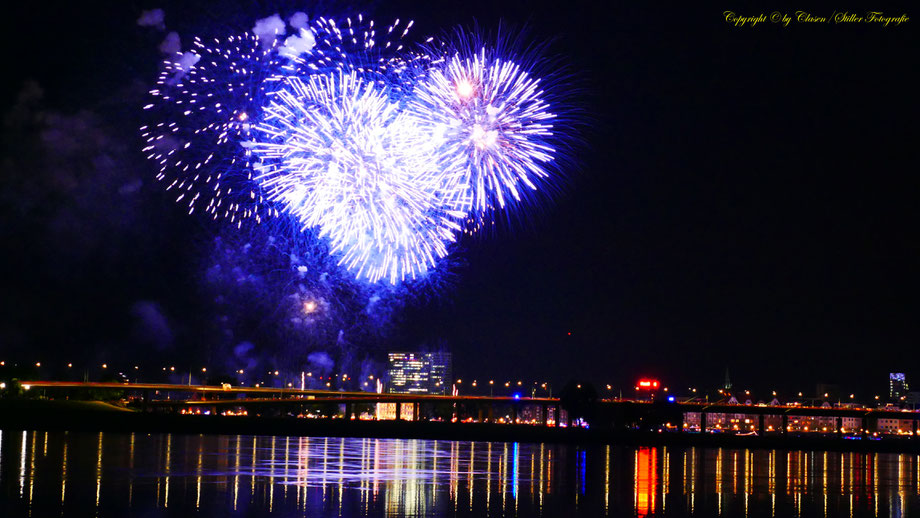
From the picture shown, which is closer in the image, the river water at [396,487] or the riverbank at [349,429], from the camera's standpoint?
the river water at [396,487]

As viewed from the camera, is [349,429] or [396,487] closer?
[396,487]

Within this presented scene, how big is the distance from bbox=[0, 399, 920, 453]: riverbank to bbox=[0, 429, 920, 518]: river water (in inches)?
1597

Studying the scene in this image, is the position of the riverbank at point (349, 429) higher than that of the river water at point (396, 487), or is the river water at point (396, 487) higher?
the river water at point (396, 487)

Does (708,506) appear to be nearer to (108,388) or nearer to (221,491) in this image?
(221,491)

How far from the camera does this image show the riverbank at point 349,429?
86125mm

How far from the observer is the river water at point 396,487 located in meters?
23.8

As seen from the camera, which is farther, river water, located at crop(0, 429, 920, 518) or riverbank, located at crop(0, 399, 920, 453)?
riverbank, located at crop(0, 399, 920, 453)

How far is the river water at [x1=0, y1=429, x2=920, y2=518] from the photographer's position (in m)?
23.8

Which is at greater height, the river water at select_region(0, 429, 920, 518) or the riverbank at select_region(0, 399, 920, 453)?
the river water at select_region(0, 429, 920, 518)

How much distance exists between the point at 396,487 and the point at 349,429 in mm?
64377

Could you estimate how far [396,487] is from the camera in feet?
96.9

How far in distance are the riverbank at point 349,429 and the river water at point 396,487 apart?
40.6 m

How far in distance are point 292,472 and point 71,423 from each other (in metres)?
57.2

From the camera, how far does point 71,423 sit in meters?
83.9
